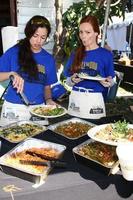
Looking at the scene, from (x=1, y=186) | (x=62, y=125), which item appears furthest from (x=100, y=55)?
(x=1, y=186)

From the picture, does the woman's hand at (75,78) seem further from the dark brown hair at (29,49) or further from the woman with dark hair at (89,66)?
the dark brown hair at (29,49)

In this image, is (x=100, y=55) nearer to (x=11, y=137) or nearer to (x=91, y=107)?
(x=91, y=107)

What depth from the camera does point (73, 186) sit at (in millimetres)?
1508

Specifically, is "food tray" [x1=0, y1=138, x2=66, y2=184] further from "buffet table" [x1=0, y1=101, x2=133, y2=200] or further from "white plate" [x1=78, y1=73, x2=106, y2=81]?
"white plate" [x1=78, y1=73, x2=106, y2=81]

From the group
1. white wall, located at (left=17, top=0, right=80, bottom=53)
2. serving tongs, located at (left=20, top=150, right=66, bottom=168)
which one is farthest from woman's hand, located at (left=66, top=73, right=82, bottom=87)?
white wall, located at (left=17, top=0, right=80, bottom=53)

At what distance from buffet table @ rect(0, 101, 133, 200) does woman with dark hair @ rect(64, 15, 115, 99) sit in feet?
3.41

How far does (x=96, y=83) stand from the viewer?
2586 mm

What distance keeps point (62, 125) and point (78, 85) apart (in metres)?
0.55

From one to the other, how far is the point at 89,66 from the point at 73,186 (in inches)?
52.1

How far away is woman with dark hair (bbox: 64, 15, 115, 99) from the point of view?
8.36 feet

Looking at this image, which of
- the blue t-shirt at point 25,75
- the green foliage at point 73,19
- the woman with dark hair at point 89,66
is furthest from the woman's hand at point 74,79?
the green foliage at point 73,19

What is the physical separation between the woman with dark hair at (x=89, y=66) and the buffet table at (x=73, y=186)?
3.04ft

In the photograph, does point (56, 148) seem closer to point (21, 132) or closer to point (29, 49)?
point (21, 132)

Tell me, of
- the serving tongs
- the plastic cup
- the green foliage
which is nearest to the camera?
the plastic cup
